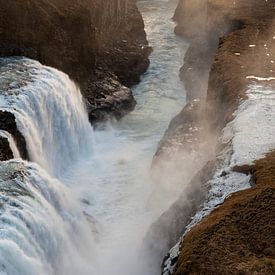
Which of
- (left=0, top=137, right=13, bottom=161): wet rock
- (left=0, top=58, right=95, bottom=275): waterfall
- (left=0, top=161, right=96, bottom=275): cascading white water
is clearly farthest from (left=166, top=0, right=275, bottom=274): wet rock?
(left=0, top=137, right=13, bottom=161): wet rock

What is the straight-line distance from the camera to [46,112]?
57.9 ft

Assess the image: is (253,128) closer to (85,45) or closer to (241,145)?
(241,145)

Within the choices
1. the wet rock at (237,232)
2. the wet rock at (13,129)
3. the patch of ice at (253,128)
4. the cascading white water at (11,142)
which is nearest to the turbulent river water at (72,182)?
the wet rock at (13,129)

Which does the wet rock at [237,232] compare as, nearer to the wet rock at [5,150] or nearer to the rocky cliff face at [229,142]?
the rocky cliff face at [229,142]

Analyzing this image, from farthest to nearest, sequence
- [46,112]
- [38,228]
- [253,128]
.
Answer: [46,112] → [253,128] → [38,228]

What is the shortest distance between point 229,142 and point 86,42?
41.4 ft

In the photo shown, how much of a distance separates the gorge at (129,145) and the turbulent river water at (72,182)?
1.7 inches

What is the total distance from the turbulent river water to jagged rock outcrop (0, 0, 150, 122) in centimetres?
133

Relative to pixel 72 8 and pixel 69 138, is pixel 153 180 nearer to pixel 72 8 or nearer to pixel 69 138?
pixel 69 138

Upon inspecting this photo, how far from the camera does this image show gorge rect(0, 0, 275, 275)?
10.3 m

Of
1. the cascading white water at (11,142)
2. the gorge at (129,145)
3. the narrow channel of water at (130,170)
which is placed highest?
the cascading white water at (11,142)

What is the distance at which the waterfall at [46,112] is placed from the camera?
16219mm

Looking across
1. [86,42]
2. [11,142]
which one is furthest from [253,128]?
[86,42]

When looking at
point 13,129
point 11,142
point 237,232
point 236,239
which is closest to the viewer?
point 236,239
